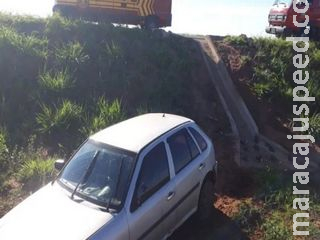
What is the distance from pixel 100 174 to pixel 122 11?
1165 centimetres

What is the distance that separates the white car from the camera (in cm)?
494

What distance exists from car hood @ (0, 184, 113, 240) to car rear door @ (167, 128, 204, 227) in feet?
4.93

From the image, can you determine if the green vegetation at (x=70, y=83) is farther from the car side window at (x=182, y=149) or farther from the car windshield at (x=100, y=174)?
the car side window at (x=182, y=149)

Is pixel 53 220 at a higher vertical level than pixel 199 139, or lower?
lower

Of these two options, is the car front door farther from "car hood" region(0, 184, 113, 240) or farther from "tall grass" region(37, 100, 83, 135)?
"tall grass" region(37, 100, 83, 135)

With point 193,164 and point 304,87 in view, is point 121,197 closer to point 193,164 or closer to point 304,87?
point 193,164

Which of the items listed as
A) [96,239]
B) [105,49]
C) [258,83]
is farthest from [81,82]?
[96,239]

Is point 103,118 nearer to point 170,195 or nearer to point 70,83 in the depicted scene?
point 70,83

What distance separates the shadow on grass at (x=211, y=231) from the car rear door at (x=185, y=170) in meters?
0.43

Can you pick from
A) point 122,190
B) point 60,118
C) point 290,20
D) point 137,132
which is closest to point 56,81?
point 60,118

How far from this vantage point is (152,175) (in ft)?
18.5

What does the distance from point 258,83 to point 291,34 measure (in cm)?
602

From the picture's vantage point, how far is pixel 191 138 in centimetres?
682

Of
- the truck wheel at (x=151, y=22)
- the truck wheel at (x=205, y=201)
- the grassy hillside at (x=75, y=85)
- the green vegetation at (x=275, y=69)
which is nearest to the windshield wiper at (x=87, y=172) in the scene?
the truck wheel at (x=205, y=201)
